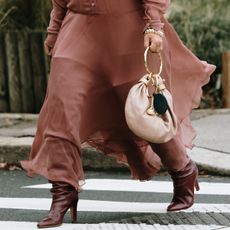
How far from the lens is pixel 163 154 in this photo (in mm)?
4895

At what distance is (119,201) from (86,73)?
55.7 inches

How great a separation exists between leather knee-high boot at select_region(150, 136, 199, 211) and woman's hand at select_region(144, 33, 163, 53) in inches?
22.5

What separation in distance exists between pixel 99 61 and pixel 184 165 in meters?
0.82

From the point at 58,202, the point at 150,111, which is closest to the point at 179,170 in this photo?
the point at 150,111

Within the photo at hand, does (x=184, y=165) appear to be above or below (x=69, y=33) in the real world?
below

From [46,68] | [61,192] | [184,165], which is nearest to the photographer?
[61,192]

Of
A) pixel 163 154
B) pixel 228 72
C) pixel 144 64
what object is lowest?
pixel 228 72

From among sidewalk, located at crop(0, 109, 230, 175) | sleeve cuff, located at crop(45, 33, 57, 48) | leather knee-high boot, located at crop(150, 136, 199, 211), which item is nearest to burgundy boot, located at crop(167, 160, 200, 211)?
leather knee-high boot, located at crop(150, 136, 199, 211)

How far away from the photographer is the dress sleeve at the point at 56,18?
4.87 meters

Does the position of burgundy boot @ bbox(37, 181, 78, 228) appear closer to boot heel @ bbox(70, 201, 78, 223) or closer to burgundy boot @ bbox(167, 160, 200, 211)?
boot heel @ bbox(70, 201, 78, 223)

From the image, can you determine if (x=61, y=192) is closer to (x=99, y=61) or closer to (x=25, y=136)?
(x=99, y=61)

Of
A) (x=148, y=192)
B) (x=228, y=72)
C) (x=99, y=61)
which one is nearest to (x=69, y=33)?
(x=99, y=61)

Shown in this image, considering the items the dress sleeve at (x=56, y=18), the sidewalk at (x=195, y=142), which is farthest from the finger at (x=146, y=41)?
the sidewalk at (x=195, y=142)

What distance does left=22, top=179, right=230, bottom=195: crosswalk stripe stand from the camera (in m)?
6.14
